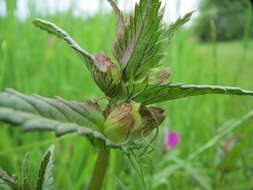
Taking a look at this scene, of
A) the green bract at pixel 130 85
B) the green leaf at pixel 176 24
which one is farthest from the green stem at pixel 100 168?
the green leaf at pixel 176 24

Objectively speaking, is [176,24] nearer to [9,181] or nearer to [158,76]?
[158,76]

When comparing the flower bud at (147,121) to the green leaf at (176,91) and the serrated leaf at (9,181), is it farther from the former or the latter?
the serrated leaf at (9,181)

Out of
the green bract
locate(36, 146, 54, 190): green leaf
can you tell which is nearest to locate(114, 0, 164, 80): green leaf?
the green bract

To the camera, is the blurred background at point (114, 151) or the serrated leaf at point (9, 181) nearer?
the serrated leaf at point (9, 181)

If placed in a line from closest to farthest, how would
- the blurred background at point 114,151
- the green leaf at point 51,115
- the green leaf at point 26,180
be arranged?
the green leaf at point 51,115
the green leaf at point 26,180
the blurred background at point 114,151

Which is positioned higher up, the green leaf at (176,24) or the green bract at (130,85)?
the green leaf at (176,24)

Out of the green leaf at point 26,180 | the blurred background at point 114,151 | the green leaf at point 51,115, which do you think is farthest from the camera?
the blurred background at point 114,151

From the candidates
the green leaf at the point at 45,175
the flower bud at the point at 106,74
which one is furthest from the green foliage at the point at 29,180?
the flower bud at the point at 106,74

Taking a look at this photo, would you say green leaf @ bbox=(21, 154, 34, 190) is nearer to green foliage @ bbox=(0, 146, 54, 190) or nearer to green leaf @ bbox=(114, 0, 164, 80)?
green foliage @ bbox=(0, 146, 54, 190)

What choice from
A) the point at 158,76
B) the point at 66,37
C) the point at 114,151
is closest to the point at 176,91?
the point at 158,76
